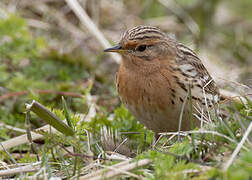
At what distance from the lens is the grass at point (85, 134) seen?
10.7 ft

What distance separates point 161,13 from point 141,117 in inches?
238

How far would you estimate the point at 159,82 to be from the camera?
4.74 m

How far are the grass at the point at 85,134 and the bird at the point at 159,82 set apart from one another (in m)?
0.28

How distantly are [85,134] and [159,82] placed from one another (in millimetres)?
924

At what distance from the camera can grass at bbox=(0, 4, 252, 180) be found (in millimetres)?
3258

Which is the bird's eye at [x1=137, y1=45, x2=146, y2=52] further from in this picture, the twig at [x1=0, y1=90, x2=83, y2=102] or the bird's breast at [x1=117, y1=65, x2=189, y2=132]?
the twig at [x1=0, y1=90, x2=83, y2=102]

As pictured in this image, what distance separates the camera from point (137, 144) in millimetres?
4695

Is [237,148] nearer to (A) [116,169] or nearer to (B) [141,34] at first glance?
(A) [116,169]

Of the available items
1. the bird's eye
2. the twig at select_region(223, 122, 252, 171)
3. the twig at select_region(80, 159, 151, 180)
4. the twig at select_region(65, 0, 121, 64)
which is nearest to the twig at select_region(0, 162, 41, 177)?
the twig at select_region(80, 159, 151, 180)

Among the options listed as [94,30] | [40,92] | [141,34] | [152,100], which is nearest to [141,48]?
[141,34]

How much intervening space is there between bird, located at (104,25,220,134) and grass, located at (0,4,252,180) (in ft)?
0.93

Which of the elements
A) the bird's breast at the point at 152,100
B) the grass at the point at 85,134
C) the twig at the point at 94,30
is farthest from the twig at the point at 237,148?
the twig at the point at 94,30

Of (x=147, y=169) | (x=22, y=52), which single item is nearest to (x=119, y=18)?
(x=22, y=52)

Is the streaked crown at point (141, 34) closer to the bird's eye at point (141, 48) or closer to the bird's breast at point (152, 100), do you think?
the bird's eye at point (141, 48)
